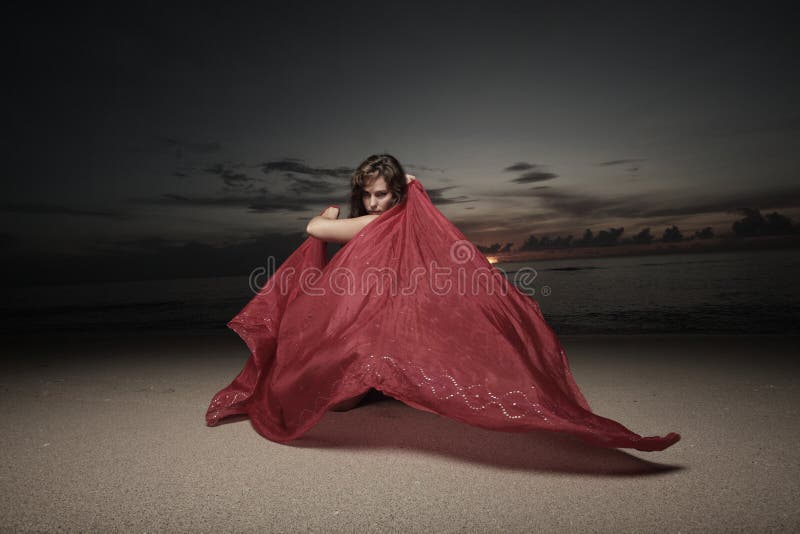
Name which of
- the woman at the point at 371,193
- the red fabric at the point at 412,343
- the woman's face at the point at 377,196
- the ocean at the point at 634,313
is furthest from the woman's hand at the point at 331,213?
the ocean at the point at 634,313

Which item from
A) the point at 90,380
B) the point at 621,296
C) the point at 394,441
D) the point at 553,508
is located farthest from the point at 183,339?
the point at 621,296

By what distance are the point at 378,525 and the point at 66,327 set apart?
12.9 metres

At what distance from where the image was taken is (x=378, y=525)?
1.75 meters

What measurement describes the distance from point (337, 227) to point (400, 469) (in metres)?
1.48

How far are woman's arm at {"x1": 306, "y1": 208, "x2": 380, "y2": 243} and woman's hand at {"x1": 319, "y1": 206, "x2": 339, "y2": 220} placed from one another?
0.03 m

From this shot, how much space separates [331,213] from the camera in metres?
3.17

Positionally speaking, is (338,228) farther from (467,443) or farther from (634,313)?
(634,313)

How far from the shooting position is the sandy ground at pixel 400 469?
1788 millimetres

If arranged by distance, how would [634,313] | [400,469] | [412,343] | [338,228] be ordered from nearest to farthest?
[400,469], [412,343], [338,228], [634,313]

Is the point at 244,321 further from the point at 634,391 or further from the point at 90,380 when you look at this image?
the point at 634,391

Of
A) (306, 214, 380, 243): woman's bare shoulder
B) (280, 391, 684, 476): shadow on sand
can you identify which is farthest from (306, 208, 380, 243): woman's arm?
(280, 391, 684, 476): shadow on sand

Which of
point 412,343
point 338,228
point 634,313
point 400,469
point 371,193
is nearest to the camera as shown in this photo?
point 400,469

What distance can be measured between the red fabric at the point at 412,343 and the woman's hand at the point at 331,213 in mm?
385

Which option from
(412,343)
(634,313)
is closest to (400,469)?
(412,343)
